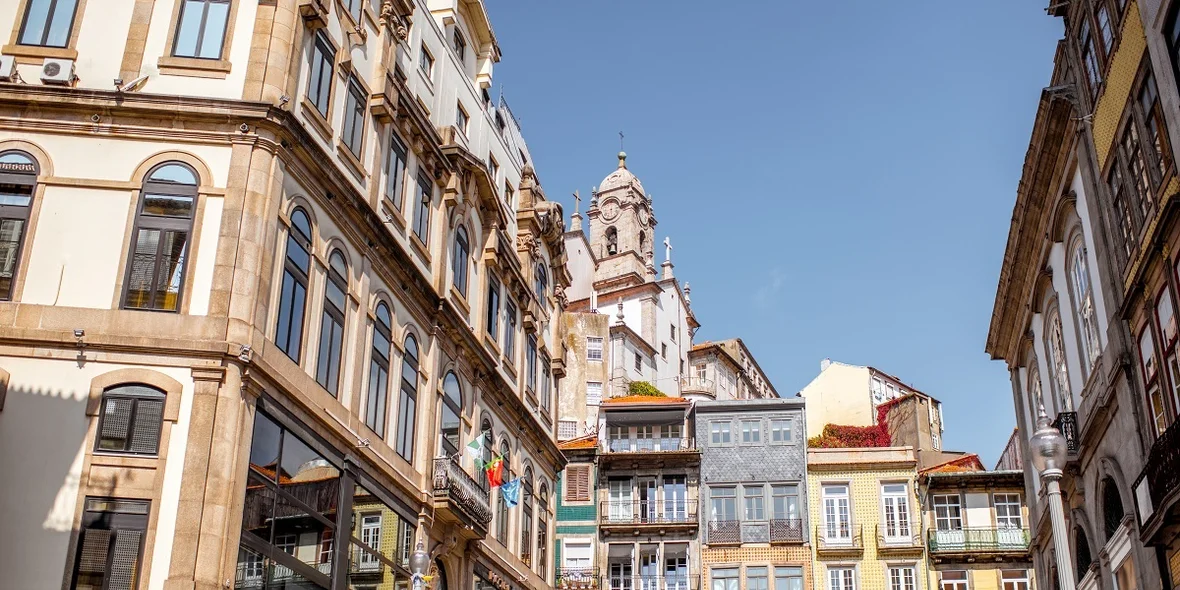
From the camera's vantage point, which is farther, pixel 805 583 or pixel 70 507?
pixel 805 583

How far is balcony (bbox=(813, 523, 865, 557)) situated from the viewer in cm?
5509

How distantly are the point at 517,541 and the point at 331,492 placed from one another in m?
12.8

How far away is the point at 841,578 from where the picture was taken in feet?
180

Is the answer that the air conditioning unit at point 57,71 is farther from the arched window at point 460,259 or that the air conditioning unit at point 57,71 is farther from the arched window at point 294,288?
the arched window at point 460,259

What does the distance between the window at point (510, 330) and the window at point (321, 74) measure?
494 inches

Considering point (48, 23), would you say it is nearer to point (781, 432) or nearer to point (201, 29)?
point (201, 29)

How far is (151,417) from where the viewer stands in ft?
71.1

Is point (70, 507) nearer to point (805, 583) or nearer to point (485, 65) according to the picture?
point (485, 65)

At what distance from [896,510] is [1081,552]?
2294 cm

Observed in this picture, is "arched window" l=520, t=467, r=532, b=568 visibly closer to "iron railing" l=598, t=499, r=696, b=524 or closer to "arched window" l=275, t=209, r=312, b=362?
"arched window" l=275, t=209, r=312, b=362

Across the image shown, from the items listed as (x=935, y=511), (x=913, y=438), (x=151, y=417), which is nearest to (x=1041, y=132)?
(x=151, y=417)

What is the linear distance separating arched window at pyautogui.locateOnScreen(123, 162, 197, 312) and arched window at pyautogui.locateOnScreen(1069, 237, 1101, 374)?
20686mm

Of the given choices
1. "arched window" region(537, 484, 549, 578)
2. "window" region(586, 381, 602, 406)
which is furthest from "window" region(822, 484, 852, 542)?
"window" region(586, 381, 602, 406)

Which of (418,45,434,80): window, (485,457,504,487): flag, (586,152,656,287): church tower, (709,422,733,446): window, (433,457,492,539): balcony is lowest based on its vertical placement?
(433,457,492,539): balcony
